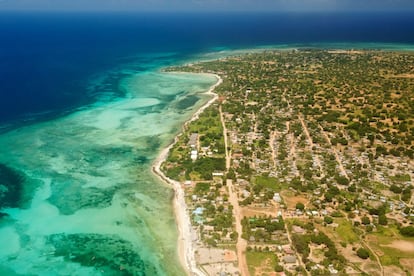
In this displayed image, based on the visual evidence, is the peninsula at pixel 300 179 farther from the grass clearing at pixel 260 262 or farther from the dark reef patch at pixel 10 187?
the dark reef patch at pixel 10 187

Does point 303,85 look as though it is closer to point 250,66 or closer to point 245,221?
point 250,66

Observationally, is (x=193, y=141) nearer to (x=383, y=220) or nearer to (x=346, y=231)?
(x=346, y=231)

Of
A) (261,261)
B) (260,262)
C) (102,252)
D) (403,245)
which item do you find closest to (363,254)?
(403,245)

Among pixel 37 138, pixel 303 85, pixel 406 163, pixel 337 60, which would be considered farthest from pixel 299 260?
pixel 337 60

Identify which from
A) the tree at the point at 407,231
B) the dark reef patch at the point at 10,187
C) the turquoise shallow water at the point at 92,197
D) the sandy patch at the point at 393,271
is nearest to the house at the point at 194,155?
the turquoise shallow water at the point at 92,197

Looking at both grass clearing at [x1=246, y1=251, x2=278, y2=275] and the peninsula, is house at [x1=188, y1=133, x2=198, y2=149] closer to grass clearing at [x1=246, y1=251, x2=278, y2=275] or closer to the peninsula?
the peninsula

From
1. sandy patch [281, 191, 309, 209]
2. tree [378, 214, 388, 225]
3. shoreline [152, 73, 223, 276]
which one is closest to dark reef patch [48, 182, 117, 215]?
shoreline [152, 73, 223, 276]
